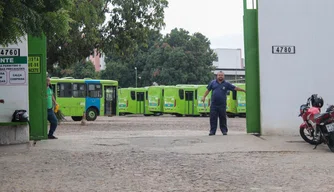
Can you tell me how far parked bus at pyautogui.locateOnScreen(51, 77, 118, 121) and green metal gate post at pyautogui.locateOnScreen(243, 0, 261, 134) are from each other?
2030 cm

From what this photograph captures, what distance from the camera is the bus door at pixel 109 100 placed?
3528 centimetres

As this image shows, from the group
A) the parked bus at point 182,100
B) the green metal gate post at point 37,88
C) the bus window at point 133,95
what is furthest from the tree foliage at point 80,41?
the bus window at point 133,95

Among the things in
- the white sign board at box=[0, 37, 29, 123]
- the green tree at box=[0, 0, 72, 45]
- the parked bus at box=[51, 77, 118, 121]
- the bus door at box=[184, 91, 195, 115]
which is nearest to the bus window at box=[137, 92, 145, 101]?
the bus door at box=[184, 91, 195, 115]

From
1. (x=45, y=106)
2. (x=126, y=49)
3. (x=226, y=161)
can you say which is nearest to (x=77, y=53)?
(x=126, y=49)

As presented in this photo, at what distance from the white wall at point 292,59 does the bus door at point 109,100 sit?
22599mm

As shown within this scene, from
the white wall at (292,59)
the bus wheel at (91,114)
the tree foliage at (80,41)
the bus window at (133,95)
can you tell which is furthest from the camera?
the bus window at (133,95)

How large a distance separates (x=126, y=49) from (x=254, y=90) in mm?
13829

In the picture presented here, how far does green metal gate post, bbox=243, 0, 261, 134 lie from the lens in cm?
1373

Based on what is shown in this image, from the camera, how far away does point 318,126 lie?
35.8 feet

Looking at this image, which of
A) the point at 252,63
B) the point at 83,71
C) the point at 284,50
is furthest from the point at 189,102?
the point at 284,50

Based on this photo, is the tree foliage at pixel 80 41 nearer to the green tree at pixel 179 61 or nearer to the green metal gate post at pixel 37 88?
the green metal gate post at pixel 37 88

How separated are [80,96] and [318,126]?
78.7ft

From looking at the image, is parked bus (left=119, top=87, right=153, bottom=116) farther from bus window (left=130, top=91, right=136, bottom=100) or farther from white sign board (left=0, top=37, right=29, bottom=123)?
white sign board (left=0, top=37, right=29, bottom=123)

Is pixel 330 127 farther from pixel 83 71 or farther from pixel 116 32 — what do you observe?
pixel 83 71
